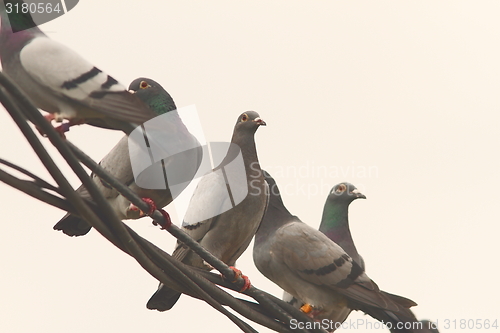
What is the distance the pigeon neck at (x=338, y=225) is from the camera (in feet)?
28.3

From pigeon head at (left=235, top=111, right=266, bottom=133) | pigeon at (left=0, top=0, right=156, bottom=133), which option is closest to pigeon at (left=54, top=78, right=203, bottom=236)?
pigeon at (left=0, top=0, right=156, bottom=133)

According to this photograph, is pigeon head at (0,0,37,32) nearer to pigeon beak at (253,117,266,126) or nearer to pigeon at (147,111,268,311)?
pigeon at (147,111,268,311)

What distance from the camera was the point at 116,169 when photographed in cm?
527

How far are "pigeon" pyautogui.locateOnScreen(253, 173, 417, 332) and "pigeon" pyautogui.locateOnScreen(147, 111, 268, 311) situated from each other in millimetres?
667

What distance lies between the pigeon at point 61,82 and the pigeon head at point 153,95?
1055mm

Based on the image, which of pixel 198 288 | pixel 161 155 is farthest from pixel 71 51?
pixel 198 288

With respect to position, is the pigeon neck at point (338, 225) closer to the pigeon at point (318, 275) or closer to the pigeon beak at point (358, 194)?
the pigeon beak at point (358, 194)

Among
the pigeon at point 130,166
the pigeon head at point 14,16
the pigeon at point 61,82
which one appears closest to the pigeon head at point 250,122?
the pigeon at point 130,166

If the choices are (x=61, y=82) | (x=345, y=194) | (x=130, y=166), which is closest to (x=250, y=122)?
(x=130, y=166)

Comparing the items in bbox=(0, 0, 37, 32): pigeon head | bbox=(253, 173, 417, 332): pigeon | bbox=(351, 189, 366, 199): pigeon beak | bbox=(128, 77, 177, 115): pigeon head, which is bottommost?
bbox=(253, 173, 417, 332): pigeon

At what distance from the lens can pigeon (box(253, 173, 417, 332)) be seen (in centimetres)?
660

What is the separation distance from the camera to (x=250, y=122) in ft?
21.8

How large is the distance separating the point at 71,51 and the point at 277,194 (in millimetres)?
3817

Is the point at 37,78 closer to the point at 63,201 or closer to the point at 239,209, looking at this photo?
the point at 63,201
